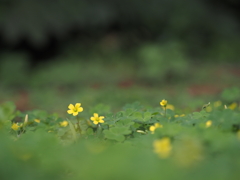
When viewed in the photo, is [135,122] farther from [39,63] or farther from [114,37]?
[114,37]

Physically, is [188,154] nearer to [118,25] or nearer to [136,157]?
[136,157]

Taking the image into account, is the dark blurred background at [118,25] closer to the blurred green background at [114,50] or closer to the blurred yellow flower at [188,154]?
the blurred green background at [114,50]

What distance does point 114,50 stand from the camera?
9.09 meters

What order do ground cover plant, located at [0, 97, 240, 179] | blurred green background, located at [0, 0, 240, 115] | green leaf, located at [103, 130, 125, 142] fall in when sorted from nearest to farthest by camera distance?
ground cover plant, located at [0, 97, 240, 179], green leaf, located at [103, 130, 125, 142], blurred green background, located at [0, 0, 240, 115]

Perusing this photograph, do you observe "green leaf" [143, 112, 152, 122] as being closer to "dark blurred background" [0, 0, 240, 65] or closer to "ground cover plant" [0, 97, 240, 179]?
"ground cover plant" [0, 97, 240, 179]

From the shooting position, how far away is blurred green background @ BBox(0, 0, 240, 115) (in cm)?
745

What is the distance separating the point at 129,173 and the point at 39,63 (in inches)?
310

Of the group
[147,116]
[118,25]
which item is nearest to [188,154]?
[147,116]

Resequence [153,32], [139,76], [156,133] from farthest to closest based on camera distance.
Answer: [153,32], [139,76], [156,133]

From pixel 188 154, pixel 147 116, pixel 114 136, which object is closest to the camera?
pixel 188 154

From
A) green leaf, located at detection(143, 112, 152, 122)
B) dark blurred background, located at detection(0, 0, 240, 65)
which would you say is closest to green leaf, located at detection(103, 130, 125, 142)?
green leaf, located at detection(143, 112, 152, 122)

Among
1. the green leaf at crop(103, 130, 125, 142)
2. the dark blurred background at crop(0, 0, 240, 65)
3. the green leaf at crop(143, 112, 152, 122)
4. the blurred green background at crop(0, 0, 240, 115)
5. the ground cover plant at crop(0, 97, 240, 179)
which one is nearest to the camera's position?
the ground cover plant at crop(0, 97, 240, 179)

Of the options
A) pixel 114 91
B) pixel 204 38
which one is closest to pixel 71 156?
pixel 114 91

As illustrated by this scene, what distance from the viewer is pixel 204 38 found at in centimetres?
970
